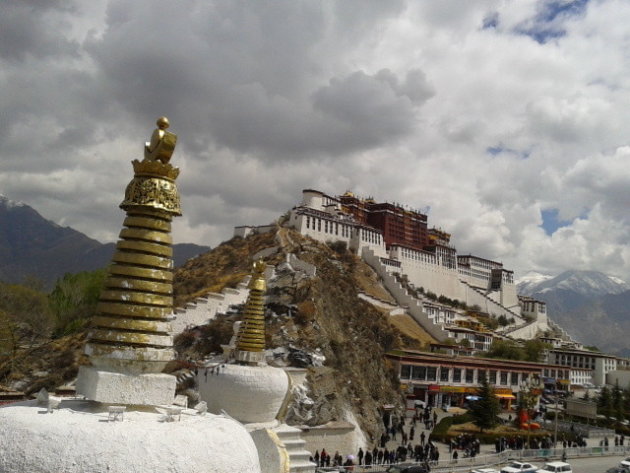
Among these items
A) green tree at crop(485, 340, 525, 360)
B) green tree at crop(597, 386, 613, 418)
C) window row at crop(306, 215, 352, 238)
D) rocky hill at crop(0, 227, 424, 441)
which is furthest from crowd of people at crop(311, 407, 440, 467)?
window row at crop(306, 215, 352, 238)

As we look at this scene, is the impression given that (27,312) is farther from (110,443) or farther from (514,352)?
(514,352)

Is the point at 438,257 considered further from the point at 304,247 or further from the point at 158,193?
the point at 158,193

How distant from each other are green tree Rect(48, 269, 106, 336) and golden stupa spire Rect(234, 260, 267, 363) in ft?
117

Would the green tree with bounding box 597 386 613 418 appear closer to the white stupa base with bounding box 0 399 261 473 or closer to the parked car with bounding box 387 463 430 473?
the parked car with bounding box 387 463 430 473

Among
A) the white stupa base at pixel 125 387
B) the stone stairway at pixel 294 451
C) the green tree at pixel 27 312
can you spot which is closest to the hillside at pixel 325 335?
the stone stairway at pixel 294 451

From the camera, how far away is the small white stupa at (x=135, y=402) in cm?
639

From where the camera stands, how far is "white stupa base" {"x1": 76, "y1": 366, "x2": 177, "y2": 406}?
760 centimetres

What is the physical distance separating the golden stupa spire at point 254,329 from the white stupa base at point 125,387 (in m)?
11.0

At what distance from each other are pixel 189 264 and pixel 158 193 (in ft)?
228

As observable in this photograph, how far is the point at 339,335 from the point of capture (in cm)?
4259

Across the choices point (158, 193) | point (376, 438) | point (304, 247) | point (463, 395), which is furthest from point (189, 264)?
point (158, 193)

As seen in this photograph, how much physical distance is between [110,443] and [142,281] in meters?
2.39

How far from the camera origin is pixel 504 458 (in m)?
29.3

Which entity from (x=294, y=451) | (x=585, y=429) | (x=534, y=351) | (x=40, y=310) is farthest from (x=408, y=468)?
(x=534, y=351)
